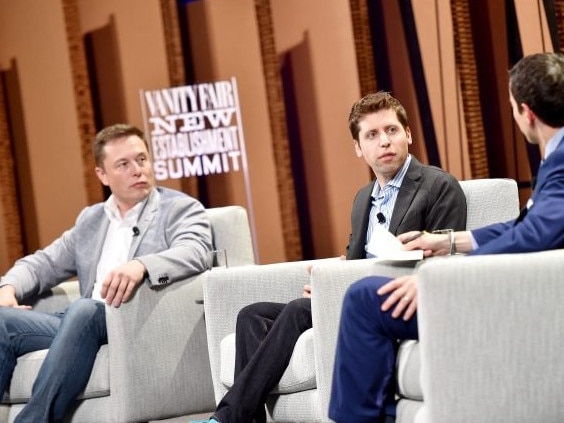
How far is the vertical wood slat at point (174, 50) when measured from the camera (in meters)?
5.91

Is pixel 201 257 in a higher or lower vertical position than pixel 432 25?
lower

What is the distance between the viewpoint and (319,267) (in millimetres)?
2799

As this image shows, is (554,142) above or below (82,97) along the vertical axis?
below

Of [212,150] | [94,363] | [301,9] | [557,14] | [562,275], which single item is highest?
[301,9]

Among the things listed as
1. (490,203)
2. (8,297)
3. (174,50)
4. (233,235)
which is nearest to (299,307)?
(490,203)

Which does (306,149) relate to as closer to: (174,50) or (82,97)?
(174,50)

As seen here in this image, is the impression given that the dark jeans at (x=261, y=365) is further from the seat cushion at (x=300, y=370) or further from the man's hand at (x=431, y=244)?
the man's hand at (x=431, y=244)

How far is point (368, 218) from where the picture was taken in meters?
3.35

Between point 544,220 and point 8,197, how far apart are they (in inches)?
169

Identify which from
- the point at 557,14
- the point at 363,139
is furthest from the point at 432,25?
the point at 363,139

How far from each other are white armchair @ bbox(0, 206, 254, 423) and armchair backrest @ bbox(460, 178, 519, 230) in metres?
0.95

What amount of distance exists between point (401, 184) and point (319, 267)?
0.55 m

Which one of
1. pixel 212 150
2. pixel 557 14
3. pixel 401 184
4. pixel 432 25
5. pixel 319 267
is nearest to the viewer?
pixel 319 267

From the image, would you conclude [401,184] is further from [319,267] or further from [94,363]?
[94,363]
